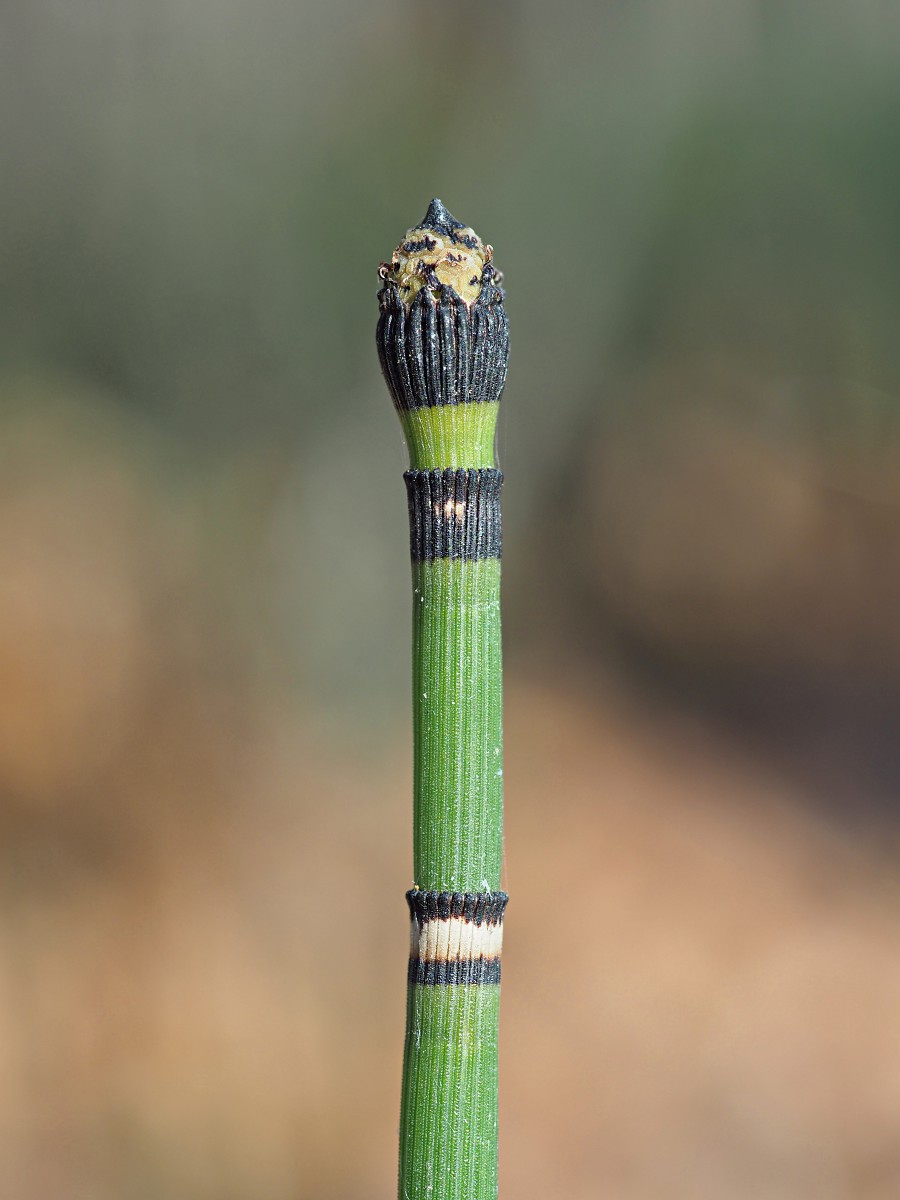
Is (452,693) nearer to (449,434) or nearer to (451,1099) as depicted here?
(449,434)

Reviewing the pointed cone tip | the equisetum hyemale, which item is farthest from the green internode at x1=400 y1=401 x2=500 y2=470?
the pointed cone tip

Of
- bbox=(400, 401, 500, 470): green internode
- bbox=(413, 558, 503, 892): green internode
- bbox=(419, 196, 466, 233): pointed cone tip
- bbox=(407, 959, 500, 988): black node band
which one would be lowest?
bbox=(407, 959, 500, 988): black node band

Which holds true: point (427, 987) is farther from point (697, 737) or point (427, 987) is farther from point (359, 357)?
point (359, 357)

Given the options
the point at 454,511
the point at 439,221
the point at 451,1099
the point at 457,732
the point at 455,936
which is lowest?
the point at 451,1099

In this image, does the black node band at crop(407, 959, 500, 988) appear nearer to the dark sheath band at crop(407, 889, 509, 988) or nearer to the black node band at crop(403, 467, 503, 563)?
the dark sheath band at crop(407, 889, 509, 988)

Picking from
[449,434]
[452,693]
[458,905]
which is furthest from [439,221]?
[458,905]

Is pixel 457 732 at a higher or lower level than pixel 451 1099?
higher

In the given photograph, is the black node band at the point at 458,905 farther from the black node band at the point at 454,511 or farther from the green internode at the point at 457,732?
the black node band at the point at 454,511

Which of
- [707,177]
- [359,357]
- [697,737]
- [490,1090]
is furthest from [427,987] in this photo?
[707,177]
